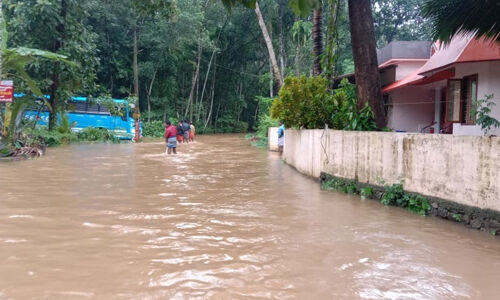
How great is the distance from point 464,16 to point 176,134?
532 inches

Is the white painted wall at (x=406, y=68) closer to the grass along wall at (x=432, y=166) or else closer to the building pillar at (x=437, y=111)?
the building pillar at (x=437, y=111)

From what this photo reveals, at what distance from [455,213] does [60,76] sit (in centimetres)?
2163

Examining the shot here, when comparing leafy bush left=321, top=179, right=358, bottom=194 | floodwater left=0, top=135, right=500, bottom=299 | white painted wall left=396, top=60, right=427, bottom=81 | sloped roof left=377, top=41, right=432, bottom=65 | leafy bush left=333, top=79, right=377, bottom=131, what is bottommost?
floodwater left=0, top=135, right=500, bottom=299

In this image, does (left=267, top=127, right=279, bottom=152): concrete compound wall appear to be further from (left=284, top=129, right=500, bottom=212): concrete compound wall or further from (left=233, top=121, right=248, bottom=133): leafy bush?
(left=233, top=121, right=248, bottom=133): leafy bush

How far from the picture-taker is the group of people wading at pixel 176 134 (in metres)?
19.3

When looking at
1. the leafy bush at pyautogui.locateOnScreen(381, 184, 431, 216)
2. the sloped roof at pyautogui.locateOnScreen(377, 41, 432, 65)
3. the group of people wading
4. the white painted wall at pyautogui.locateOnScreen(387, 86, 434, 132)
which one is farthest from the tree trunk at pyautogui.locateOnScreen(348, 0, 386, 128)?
the group of people wading

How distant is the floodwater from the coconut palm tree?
3.98 m

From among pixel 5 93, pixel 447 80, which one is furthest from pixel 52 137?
pixel 447 80

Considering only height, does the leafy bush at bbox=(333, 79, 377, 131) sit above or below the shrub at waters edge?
above

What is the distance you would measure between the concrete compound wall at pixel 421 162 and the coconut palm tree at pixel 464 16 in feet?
8.57

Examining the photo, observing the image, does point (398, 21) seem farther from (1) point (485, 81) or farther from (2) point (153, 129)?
(1) point (485, 81)

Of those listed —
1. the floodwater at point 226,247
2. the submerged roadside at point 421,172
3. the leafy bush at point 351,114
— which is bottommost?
the floodwater at point 226,247

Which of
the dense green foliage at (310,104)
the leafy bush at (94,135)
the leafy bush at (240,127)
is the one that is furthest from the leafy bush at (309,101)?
the leafy bush at (240,127)

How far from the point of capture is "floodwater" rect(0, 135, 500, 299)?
4387 millimetres
